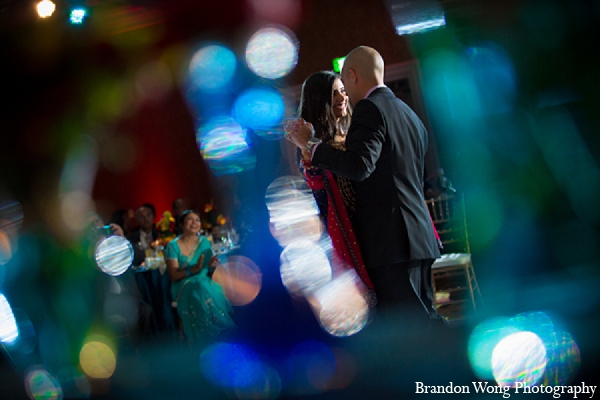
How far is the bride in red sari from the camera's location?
5.55 ft

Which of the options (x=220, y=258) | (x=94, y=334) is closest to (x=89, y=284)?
(x=94, y=334)

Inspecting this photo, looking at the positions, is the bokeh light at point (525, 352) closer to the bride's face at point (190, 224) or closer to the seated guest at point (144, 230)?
the bride's face at point (190, 224)

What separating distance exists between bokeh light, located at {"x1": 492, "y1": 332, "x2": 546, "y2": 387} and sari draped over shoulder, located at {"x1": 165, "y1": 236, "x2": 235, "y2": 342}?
6.60ft

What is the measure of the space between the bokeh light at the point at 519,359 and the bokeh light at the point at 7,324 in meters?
3.18

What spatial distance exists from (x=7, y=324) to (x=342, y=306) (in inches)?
120

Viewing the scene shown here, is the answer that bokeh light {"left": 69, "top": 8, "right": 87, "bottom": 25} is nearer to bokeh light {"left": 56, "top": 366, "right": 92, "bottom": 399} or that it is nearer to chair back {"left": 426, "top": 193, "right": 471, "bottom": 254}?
bokeh light {"left": 56, "top": 366, "right": 92, "bottom": 399}

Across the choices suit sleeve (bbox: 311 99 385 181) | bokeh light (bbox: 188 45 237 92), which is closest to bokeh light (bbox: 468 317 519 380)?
suit sleeve (bbox: 311 99 385 181)

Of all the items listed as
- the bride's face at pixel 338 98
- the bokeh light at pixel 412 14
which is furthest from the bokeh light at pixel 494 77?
the bokeh light at pixel 412 14

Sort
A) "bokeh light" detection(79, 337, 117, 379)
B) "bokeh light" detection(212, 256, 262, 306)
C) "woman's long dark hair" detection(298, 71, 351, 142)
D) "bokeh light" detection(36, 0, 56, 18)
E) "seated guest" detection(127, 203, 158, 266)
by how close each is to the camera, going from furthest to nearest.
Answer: "bokeh light" detection(36, 0, 56, 18)
"seated guest" detection(127, 203, 158, 266)
"bokeh light" detection(212, 256, 262, 306)
"bokeh light" detection(79, 337, 117, 379)
"woman's long dark hair" detection(298, 71, 351, 142)

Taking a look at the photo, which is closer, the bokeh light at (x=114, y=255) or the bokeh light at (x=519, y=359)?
the bokeh light at (x=519, y=359)

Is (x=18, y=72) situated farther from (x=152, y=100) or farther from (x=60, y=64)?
(x=152, y=100)

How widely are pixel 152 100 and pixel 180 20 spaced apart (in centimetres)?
106

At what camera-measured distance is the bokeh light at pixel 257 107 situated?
21.1ft

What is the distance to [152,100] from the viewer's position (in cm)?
689
